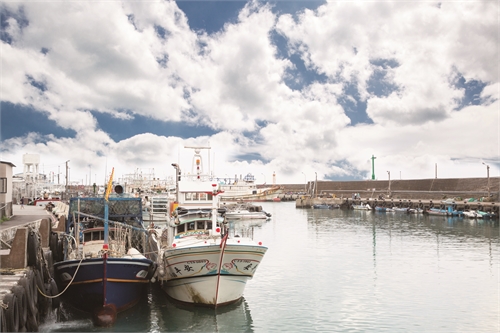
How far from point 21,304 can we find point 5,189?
20.8 m

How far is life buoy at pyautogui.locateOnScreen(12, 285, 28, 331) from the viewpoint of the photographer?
1126 cm

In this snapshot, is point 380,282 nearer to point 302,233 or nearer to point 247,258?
point 247,258

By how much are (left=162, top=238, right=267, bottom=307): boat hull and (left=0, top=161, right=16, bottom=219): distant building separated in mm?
17450

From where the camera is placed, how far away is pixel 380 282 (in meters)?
21.4

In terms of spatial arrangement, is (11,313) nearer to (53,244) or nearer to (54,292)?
(54,292)

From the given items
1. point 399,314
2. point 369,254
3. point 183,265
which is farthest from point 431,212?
point 183,265

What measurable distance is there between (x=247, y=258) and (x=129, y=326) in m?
4.81

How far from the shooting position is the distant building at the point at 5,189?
28.7 metres

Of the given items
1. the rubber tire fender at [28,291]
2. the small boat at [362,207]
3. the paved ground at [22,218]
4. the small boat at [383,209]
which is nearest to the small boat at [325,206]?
the small boat at [362,207]

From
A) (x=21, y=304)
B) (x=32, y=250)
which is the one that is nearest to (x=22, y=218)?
(x=32, y=250)

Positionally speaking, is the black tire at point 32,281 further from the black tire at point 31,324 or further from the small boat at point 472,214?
the small boat at point 472,214

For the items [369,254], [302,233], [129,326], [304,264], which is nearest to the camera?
[129,326]

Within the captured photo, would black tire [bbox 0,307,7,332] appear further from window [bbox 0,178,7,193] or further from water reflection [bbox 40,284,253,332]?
window [bbox 0,178,7,193]

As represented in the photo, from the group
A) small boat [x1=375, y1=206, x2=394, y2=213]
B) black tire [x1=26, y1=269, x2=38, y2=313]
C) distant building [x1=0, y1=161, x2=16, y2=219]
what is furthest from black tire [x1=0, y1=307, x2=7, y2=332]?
small boat [x1=375, y1=206, x2=394, y2=213]
